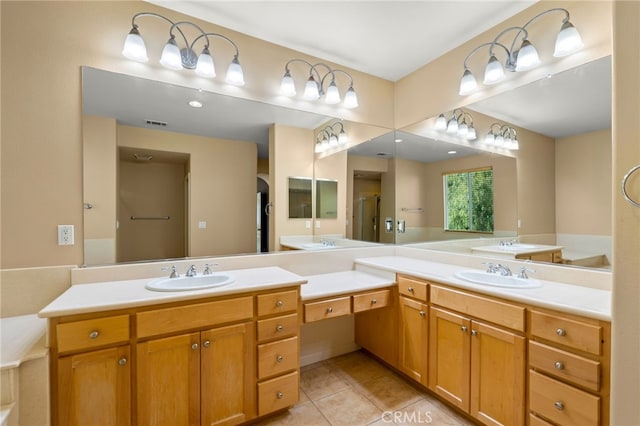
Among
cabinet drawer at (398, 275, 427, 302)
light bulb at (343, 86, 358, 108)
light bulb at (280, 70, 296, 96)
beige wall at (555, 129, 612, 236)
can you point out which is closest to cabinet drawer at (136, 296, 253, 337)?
cabinet drawer at (398, 275, 427, 302)

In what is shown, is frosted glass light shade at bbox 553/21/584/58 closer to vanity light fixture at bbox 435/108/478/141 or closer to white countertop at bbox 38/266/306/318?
vanity light fixture at bbox 435/108/478/141

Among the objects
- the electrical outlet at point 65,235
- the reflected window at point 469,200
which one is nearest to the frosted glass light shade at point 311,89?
the reflected window at point 469,200

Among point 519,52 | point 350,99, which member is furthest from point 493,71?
point 350,99

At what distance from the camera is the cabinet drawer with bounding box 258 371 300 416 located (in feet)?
5.37

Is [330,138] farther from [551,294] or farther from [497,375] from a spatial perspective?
[497,375]

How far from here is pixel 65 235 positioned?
1.61m

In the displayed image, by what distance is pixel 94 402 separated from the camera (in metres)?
1.27

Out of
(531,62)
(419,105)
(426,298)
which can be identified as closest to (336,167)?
(419,105)

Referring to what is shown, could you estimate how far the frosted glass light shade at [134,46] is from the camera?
1672mm

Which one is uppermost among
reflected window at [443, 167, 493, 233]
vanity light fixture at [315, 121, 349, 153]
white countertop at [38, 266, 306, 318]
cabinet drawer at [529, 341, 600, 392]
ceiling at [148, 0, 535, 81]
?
ceiling at [148, 0, 535, 81]

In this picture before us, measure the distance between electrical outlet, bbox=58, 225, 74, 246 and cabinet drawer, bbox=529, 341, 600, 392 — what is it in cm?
262

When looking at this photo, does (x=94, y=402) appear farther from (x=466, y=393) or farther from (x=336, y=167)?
(x=336, y=167)

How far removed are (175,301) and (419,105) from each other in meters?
2.61

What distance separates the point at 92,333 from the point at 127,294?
224 millimetres
